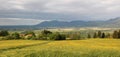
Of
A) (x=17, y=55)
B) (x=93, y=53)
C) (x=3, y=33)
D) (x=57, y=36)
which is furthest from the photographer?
(x=3, y=33)

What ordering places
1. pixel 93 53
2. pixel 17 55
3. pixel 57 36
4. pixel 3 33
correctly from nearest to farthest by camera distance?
pixel 17 55 → pixel 93 53 → pixel 57 36 → pixel 3 33

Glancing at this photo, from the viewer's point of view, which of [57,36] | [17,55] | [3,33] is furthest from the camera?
[3,33]

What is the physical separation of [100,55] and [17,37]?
338 ft

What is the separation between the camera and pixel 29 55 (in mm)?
Result: 38844

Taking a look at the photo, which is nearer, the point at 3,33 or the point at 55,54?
the point at 55,54

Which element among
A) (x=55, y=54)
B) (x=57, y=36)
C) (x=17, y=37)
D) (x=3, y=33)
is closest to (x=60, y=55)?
(x=55, y=54)

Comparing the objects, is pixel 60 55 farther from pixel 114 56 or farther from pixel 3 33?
pixel 3 33

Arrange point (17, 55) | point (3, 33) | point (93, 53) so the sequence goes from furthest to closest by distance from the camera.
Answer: point (3, 33), point (93, 53), point (17, 55)

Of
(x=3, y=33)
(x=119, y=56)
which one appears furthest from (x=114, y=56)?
(x=3, y=33)

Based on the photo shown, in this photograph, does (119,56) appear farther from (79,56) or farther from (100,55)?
(79,56)

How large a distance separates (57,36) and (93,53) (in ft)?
297

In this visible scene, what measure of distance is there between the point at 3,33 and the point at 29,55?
136083 millimetres

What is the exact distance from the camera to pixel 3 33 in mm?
170125

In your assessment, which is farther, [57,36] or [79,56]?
[57,36]
